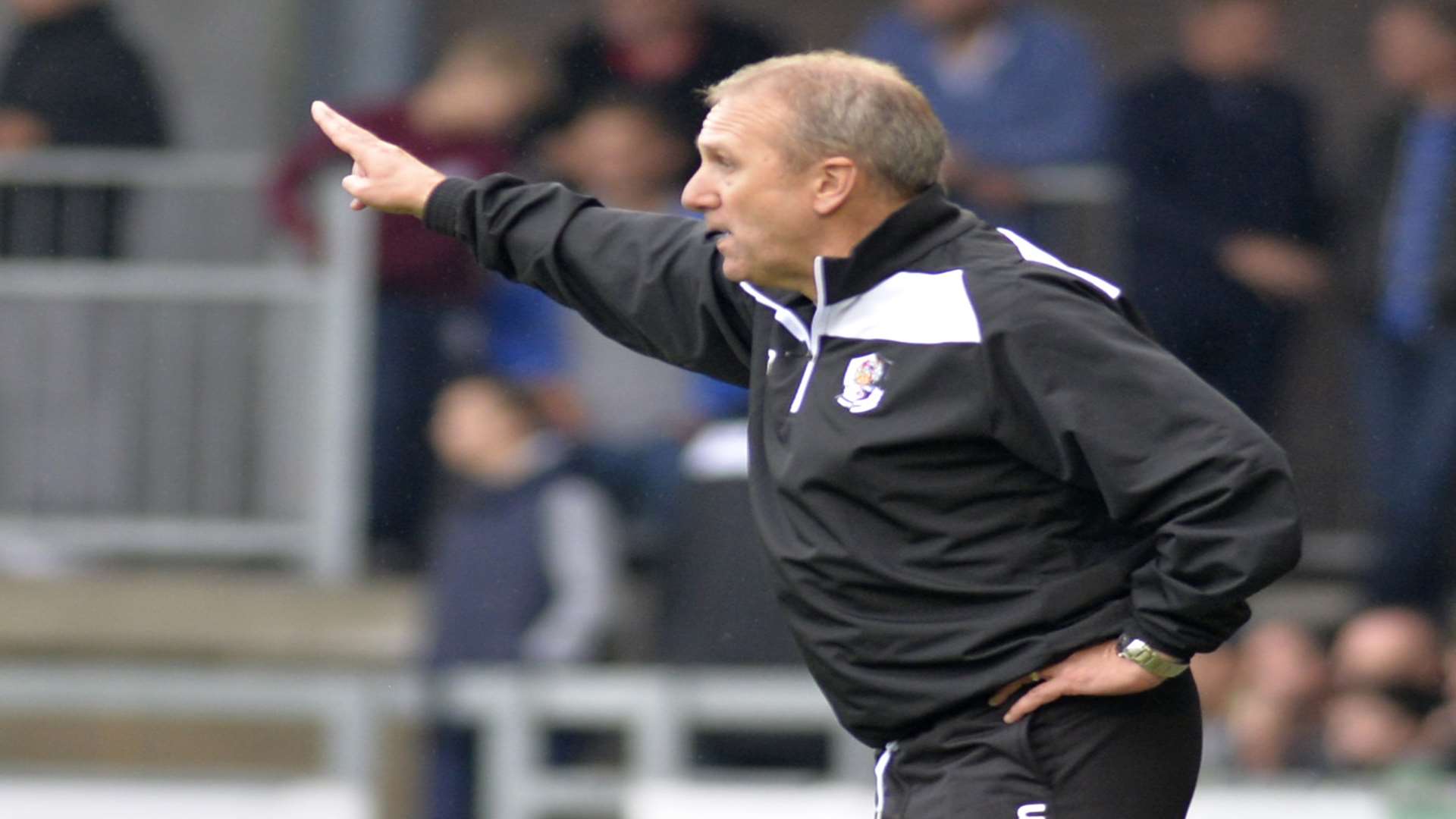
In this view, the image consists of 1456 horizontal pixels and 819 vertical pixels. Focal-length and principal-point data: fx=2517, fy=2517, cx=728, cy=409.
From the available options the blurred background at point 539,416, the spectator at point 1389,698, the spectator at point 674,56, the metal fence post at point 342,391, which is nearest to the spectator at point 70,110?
the blurred background at point 539,416

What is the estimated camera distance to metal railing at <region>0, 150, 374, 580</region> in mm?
8203

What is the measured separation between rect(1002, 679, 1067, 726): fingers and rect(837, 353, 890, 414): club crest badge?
44 cm

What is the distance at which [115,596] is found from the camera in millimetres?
8352

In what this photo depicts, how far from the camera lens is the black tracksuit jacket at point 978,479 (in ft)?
10.7

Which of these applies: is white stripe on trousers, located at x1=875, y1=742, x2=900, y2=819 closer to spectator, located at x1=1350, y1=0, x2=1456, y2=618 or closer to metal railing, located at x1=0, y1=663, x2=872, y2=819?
metal railing, located at x1=0, y1=663, x2=872, y2=819

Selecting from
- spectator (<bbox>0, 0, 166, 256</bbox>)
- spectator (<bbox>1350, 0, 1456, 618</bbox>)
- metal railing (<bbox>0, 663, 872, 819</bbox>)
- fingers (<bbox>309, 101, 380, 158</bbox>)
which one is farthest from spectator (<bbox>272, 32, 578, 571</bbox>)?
fingers (<bbox>309, 101, 380, 158</bbox>)

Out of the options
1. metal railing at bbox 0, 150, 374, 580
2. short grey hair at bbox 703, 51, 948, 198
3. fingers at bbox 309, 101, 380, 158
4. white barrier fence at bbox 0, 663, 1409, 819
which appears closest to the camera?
short grey hair at bbox 703, 51, 948, 198

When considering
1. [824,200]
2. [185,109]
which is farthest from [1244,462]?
[185,109]

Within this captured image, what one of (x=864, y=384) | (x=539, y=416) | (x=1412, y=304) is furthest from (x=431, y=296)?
(x=864, y=384)

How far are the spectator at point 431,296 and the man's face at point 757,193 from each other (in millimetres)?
3972

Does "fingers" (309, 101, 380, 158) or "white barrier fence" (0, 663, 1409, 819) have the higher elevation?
"fingers" (309, 101, 380, 158)

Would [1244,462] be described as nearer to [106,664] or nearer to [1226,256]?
[1226,256]

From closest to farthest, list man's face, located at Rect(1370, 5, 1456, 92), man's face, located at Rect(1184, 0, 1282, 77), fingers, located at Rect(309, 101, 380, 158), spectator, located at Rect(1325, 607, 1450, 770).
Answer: fingers, located at Rect(309, 101, 380, 158) → spectator, located at Rect(1325, 607, 1450, 770) → man's face, located at Rect(1370, 5, 1456, 92) → man's face, located at Rect(1184, 0, 1282, 77)

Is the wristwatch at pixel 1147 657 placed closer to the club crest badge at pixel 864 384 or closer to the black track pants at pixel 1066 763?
the black track pants at pixel 1066 763
